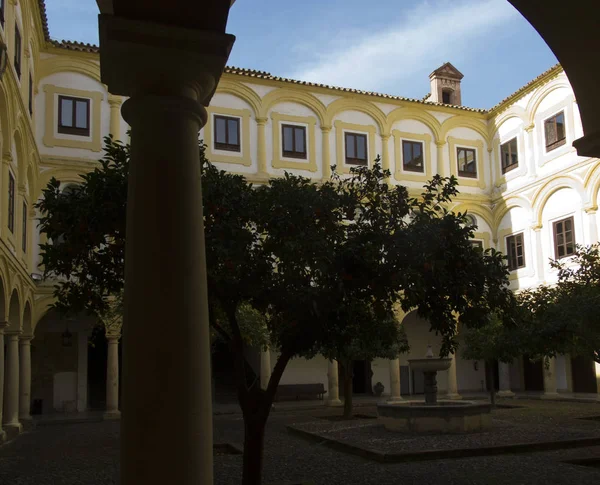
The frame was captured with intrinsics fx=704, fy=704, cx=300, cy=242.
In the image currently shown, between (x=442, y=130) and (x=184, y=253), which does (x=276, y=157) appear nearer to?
(x=442, y=130)

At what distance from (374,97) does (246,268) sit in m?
20.1

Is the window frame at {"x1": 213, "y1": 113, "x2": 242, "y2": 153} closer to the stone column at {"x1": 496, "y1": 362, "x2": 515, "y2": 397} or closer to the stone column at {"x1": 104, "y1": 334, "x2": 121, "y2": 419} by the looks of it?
the stone column at {"x1": 104, "y1": 334, "x2": 121, "y2": 419}

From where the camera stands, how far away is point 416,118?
87.9 feet

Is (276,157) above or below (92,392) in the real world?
above

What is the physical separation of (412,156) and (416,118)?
1491 mm

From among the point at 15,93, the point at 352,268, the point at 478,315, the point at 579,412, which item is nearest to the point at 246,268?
the point at 352,268

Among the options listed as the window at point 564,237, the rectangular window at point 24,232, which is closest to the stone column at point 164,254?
the rectangular window at point 24,232

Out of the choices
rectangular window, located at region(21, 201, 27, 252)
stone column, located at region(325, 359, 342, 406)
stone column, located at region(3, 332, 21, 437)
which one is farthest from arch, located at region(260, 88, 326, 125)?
stone column, located at region(3, 332, 21, 437)

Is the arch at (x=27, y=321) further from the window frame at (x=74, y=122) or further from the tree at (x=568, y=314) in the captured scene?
the tree at (x=568, y=314)

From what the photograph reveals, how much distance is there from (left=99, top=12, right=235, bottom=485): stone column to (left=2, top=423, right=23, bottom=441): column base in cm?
1441

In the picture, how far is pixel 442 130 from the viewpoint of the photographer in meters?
27.1

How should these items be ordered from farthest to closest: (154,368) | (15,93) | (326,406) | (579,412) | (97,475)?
(326,406)
(579,412)
(15,93)
(97,475)
(154,368)

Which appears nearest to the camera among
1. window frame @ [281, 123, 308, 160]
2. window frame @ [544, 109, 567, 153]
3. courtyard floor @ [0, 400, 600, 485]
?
courtyard floor @ [0, 400, 600, 485]

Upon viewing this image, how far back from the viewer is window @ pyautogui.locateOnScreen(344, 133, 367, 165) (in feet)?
84.2
